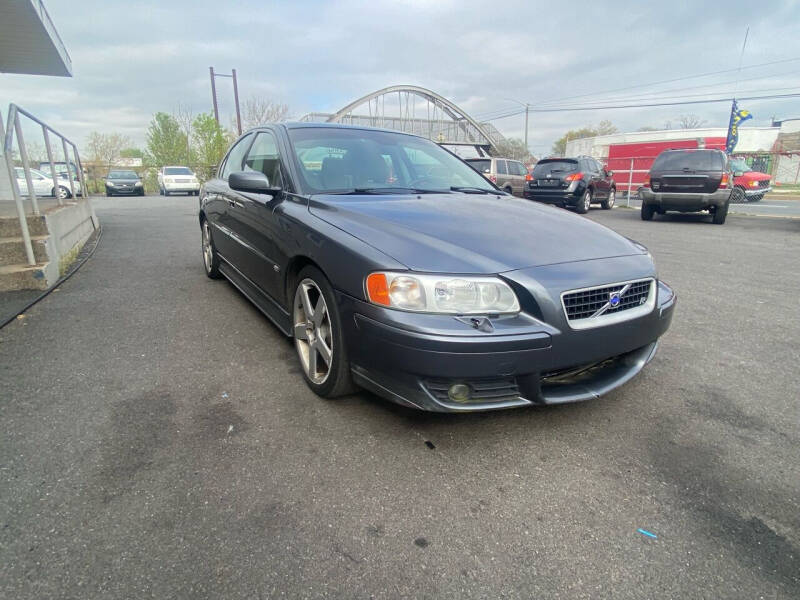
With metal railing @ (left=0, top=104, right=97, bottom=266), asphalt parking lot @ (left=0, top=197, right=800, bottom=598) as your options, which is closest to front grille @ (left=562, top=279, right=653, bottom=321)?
asphalt parking lot @ (left=0, top=197, right=800, bottom=598)

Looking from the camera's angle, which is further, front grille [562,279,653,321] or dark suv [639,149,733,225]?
dark suv [639,149,733,225]

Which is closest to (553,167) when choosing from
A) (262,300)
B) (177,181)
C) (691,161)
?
(691,161)

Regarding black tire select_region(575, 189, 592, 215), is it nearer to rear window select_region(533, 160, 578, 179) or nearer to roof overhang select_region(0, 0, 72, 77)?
rear window select_region(533, 160, 578, 179)

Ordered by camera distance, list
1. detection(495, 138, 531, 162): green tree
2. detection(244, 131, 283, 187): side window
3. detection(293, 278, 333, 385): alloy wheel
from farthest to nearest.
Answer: detection(495, 138, 531, 162): green tree → detection(244, 131, 283, 187): side window → detection(293, 278, 333, 385): alloy wheel

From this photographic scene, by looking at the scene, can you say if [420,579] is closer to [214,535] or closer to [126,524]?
[214,535]

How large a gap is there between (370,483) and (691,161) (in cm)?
1206

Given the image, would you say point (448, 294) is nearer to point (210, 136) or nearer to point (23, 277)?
point (23, 277)

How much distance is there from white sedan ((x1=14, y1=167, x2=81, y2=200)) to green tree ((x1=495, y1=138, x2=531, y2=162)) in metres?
Answer: 52.1

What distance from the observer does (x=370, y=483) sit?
1.99 m

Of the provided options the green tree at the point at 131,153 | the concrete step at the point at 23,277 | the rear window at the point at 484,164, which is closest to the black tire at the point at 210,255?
the concrete step at the point at 23,277

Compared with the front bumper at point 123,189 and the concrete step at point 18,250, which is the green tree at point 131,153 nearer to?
the front bumper at point 123,189

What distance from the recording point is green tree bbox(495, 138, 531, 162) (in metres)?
57.8

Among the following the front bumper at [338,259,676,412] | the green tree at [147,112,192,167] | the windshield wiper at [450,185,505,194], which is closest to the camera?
the front bumper at [338,259,676,412]

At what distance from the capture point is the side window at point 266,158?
3.28 metres
